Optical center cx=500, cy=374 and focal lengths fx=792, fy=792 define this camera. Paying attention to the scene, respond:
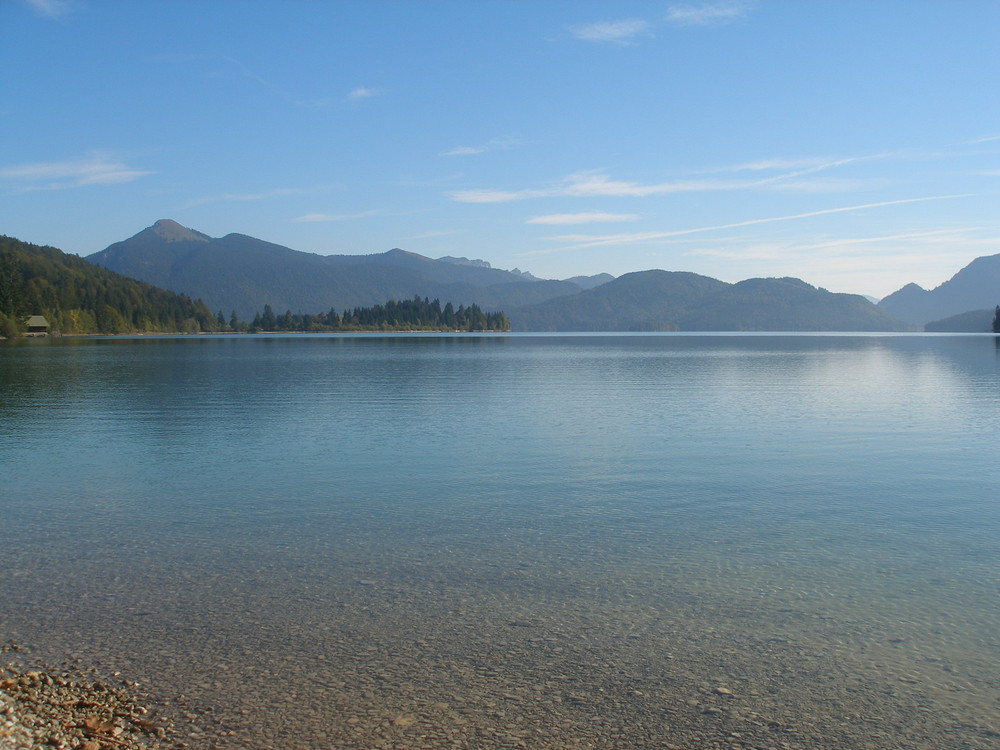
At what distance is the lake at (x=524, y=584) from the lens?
305 inches

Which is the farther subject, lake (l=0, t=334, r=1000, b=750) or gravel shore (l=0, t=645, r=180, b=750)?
lake (l=0, t=334, r=1000, b=750)

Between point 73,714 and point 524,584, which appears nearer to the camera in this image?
point 73,714

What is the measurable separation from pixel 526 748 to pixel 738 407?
31606 millimetres

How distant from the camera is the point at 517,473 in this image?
20.2 metres

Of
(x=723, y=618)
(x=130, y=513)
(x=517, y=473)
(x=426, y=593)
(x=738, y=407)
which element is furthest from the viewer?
(x=738, y=407)

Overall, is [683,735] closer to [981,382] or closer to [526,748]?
[526,748]

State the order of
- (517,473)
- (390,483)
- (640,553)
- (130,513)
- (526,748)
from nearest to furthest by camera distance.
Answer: (526,748) < (640,553) < (130,513) < (390,483) < (517,473)

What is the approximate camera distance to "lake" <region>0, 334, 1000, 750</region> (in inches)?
305

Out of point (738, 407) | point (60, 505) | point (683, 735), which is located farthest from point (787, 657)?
point (738, 407)

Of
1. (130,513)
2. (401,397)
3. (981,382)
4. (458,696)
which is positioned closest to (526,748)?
(458,696)

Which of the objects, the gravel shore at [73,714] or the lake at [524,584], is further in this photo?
the lake at [524,584]

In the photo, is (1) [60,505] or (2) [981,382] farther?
(2) [981,382]

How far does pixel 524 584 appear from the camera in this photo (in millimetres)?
11305

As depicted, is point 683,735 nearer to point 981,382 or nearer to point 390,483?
point 390,483
